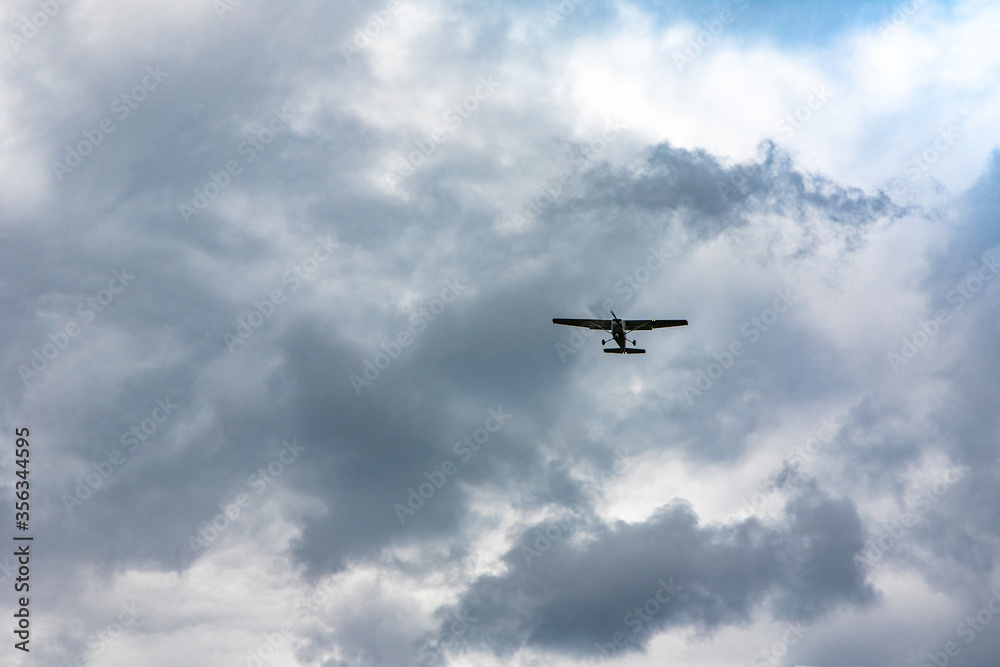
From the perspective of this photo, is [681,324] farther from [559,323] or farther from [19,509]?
[19,509]

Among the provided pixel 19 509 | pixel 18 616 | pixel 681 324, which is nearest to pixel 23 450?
pixel 19 509

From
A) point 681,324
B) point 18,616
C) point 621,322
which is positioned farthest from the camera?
point 681,324

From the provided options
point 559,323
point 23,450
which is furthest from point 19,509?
point 559,323

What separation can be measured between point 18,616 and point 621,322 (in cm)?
11090

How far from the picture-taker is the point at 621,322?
→ 560ft

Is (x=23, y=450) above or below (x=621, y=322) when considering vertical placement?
below

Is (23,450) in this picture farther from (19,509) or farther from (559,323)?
(559,323)

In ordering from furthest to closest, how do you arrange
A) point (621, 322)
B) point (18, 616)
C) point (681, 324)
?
point (681, 324)
point (621, 322)
point (18, 616)

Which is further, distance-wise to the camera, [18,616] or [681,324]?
[681,324]

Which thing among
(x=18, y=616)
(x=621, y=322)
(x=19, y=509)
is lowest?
(x=18, y=616)

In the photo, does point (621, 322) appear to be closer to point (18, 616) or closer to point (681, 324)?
point (681, 324)

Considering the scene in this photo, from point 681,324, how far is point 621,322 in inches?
779

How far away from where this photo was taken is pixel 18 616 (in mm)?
122375

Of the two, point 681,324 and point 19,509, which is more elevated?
point 681,324
